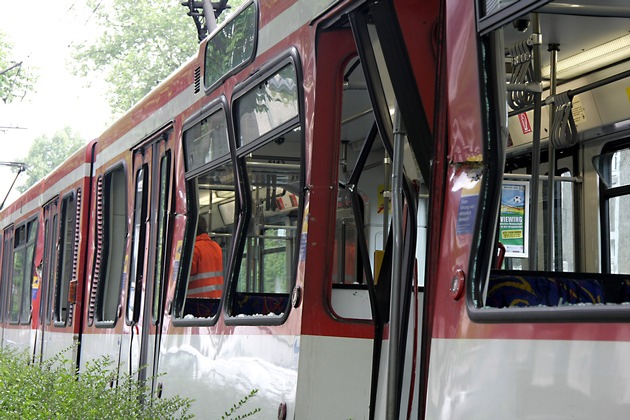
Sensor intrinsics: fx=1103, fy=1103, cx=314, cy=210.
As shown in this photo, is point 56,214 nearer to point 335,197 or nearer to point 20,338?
point 20,338

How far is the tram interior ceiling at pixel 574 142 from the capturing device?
4.77 meters

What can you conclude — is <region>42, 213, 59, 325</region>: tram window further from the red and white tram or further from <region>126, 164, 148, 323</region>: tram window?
the red and white tram

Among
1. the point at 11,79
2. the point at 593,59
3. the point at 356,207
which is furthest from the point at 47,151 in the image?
the point at 356,207

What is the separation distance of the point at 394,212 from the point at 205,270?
3.00m

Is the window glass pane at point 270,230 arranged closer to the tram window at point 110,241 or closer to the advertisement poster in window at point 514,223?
the advertisement poster in window at point 514,223

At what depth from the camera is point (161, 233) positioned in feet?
24.2

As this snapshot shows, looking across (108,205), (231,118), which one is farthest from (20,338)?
(231,118)

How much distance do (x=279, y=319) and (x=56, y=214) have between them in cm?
809

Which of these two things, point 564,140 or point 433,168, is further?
point 564,140

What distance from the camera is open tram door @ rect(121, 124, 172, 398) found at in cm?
702

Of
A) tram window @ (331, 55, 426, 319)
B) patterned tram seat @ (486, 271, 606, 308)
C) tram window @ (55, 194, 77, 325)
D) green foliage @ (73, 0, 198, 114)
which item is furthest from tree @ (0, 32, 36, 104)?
patterned tram seat @ (486, 271, 606, 308)

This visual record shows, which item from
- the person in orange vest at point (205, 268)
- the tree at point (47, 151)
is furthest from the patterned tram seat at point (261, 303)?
the tree at point (47, 151)

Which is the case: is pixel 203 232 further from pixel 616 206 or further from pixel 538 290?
pixel 538 290

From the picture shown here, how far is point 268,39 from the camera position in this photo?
16.9 feet
